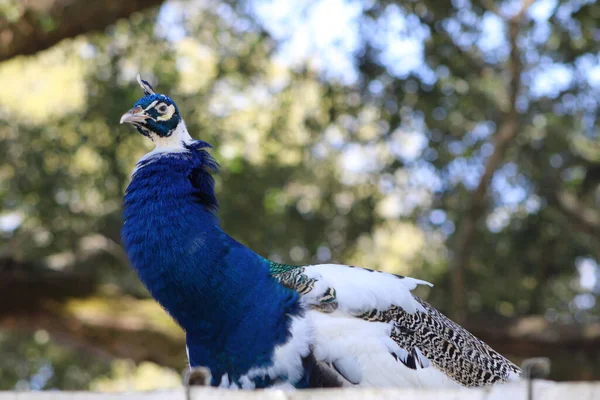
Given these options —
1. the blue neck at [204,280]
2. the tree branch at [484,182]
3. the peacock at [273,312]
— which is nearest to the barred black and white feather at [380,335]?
the peacock at [273,312]

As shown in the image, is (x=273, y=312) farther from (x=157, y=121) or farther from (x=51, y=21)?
(x=51, y=21)

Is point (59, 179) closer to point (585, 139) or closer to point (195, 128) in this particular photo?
point (195, 128)

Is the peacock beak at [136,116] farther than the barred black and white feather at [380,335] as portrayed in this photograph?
Yes

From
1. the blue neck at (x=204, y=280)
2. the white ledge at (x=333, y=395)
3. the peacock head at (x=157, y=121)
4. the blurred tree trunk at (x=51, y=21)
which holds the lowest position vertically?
the white ledge at (x=333, y=395)

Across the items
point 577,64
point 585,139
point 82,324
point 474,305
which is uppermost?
point 577,64

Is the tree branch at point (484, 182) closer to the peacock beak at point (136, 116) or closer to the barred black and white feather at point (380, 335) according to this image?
the barred black and white feather at point (380, 335)

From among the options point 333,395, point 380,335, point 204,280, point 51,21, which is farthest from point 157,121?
point 51,21

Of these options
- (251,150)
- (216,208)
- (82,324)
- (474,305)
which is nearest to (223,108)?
(251,150)

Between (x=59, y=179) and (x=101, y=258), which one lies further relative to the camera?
(x=101, y=258)

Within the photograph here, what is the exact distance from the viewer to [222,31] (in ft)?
25.2

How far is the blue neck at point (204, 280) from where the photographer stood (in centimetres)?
268

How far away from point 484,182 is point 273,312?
4035 millimetres

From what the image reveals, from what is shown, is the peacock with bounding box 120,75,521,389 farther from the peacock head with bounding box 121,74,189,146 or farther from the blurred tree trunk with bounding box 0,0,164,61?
the blurred tree trunk with bounding box 0,0,164,61

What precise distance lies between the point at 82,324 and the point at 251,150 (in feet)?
7.01
